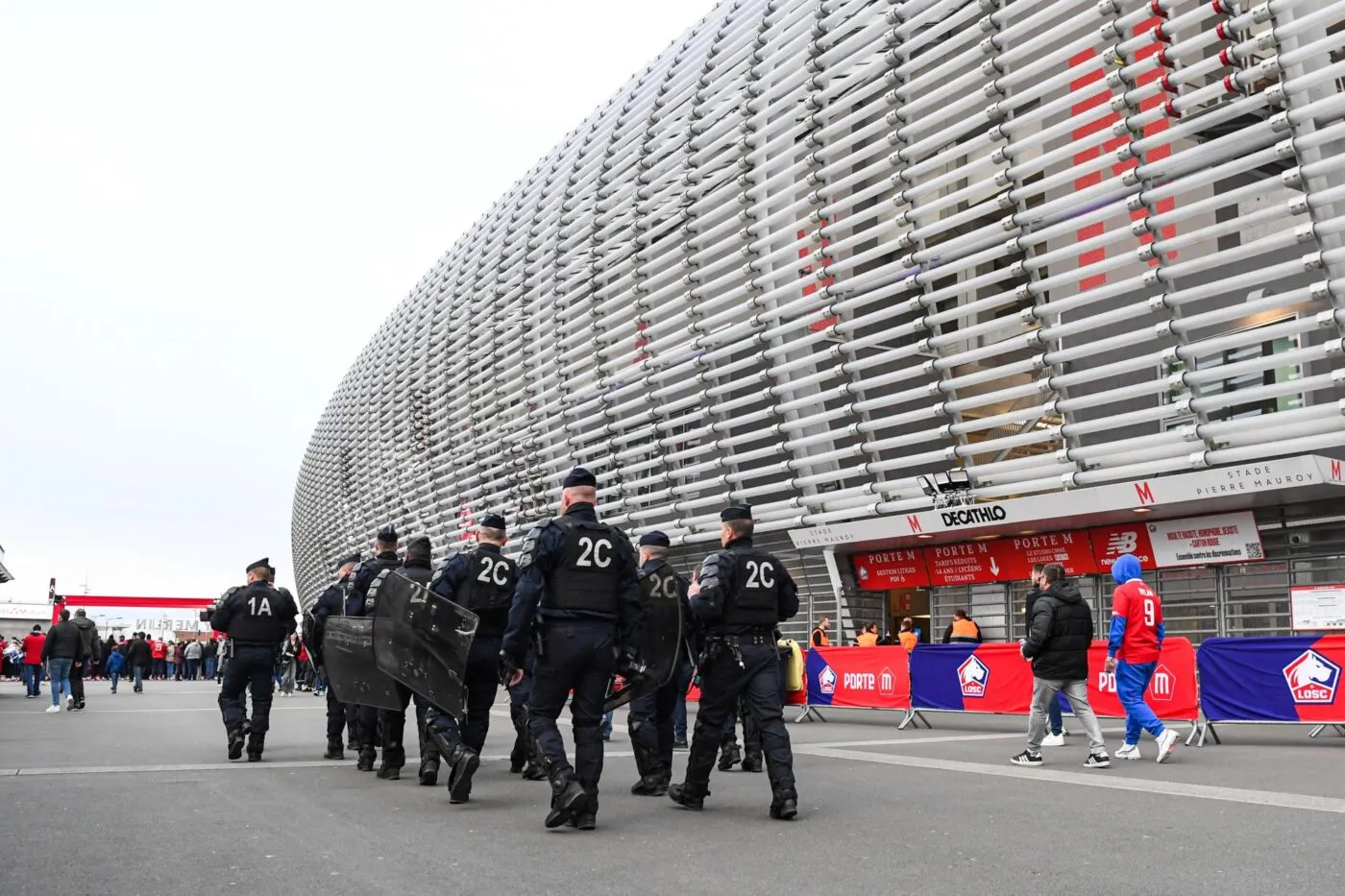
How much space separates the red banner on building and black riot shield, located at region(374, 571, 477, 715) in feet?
42.0

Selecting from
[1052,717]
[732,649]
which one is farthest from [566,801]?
[1052,717]

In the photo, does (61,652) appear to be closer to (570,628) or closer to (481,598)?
(481,598)

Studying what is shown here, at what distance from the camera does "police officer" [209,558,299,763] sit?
10250mm

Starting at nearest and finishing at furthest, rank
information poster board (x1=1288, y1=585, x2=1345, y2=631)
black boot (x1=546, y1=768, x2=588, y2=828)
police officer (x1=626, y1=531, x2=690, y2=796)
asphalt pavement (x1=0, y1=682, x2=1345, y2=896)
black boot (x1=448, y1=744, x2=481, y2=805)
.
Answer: asphalt pavement (x1=0, y1=682, x2=1345, y2=896)
black boot (x1=546, y1=768, x2=588, y2=828)
black boot (x1=448, y1=744, x2=481, y2=805)
police officer (x1=626, y1=531, x2=690, y2=796)
information poster board (x1=1288, y1=585, x2=1345, y2=631)

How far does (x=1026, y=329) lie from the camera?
56.7 feet

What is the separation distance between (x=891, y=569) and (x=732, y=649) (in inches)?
525

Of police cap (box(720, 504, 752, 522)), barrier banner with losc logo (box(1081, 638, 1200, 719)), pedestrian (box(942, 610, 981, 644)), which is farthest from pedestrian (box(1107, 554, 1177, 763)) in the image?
pedestrian (box(942, 610, 981, 644))

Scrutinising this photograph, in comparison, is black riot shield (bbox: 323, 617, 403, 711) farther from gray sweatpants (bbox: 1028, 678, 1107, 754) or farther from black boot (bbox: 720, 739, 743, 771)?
gray sweatpants (bbox: 1028, 678, 1107, 754)

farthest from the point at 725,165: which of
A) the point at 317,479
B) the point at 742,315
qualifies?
the point at 317,479

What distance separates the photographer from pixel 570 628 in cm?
647

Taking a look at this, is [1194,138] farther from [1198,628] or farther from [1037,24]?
[1198,628]

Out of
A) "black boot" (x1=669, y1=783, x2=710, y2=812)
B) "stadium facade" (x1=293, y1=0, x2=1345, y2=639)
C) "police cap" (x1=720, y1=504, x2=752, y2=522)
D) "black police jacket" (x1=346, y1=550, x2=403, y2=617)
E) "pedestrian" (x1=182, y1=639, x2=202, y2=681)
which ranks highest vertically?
"stadium facade" (x1=293, y1=0, x2=1345, y2=639)

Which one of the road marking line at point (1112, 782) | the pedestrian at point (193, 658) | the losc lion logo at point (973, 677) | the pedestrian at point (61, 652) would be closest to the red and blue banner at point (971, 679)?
the losc lion logo at point (973, 677)

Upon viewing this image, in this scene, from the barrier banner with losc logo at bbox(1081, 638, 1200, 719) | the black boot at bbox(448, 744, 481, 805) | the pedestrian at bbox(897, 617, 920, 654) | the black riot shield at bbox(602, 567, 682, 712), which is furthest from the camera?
the pedestrian at bbox(897, 617, 920, 654)
